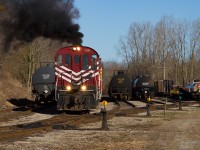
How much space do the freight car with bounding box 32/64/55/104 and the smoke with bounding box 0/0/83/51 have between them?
24.6 feet

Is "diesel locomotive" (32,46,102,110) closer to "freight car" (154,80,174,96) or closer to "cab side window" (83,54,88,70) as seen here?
"cab side window" (83,54,88,70)

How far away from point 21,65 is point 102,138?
3523 cm

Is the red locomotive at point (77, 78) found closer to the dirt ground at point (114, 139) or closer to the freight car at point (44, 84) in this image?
the dirt ground at point (114, 139)

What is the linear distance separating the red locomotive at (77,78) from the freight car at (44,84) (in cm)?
681

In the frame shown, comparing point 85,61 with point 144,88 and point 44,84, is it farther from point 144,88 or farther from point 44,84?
point 144,88

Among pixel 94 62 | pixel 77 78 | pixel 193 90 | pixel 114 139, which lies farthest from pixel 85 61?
pixel 193 90

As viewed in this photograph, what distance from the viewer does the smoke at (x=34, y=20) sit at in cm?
1791

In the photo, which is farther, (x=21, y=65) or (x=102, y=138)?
(x=21, y=65)

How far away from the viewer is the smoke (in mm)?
17906

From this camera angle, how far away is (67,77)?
22.7m

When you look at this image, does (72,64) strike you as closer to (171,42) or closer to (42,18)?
(42,18)

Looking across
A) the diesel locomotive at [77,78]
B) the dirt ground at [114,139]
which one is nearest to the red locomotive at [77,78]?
the diesel locomotive at [77,78]

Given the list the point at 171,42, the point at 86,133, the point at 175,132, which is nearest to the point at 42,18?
the point at 86,133

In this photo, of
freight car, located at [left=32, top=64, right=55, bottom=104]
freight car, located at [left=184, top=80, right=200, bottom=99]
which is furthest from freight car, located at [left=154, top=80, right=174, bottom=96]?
freight car, located at [left=32, top=64, right=55, bottom=104]
